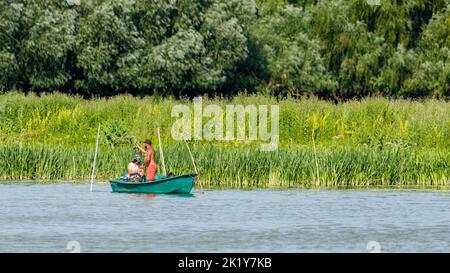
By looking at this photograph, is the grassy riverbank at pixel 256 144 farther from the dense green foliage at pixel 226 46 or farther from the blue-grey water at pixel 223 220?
the dense green foliage at pixel 226 46

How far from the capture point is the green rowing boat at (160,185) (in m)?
29.2

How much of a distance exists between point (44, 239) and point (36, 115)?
1760cm

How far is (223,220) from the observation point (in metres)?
25.6

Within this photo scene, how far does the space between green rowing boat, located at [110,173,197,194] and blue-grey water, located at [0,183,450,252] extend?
0.23 m

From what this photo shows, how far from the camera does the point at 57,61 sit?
49.2 metres

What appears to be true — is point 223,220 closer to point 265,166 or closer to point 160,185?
point 160,185

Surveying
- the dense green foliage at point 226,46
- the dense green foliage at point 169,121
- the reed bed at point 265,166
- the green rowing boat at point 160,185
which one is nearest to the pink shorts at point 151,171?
the green rowing boat at point 160,185

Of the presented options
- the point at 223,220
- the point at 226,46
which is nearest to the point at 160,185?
the point at 223,220

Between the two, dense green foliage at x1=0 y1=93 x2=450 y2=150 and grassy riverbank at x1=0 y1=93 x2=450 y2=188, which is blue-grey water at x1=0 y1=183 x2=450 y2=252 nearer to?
grassy riverbank at x1=0 y1=93 x2=450 y2=188

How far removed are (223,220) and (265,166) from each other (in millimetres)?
5612
